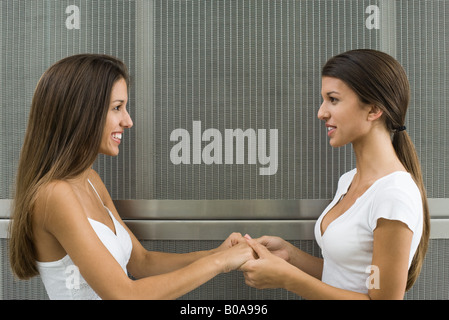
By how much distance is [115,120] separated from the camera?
3.39ft

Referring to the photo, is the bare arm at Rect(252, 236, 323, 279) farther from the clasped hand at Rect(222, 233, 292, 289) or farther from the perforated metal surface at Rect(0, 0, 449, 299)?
the perforated metal surface at Rect(0, 0, 449, 299)

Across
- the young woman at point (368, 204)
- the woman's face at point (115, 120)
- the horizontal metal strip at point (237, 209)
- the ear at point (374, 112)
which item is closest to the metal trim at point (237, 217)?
the horizontal metal strip at point (237, 209)

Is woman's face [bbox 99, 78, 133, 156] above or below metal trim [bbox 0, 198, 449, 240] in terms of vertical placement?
above

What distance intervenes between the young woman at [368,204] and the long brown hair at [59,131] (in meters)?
0.51

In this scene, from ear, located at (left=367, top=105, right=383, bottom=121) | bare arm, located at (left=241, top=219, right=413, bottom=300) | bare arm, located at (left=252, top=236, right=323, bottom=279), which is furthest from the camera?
bare arm, located at (left=252, top=236, right=323, bottom=279)

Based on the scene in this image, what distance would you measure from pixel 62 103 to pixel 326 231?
0.72 meters

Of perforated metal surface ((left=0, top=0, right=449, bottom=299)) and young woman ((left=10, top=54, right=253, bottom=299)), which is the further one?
perforated metal surface ((left=0, top=0, right=449, bottom=299))

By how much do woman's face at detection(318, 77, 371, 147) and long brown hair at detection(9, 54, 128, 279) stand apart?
0.55m

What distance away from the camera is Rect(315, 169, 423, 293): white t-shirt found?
33.9 inches

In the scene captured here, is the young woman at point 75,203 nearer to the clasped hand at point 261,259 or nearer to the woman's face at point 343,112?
the clasped hand at point 261,259

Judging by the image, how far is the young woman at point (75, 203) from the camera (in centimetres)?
90

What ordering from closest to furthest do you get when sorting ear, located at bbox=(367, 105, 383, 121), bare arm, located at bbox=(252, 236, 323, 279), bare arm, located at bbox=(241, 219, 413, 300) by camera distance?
bare arm, located at bbox=(241, 219, 413, 300), ear, located at bbox=(367, 105, 383, 121), bare arm, located at bbox=(252, 236, 323, 279)

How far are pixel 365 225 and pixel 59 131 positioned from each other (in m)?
0.75

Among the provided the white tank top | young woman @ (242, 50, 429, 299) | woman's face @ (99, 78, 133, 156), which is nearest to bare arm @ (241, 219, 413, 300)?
young woman @ (242, 50, 429, 299)
